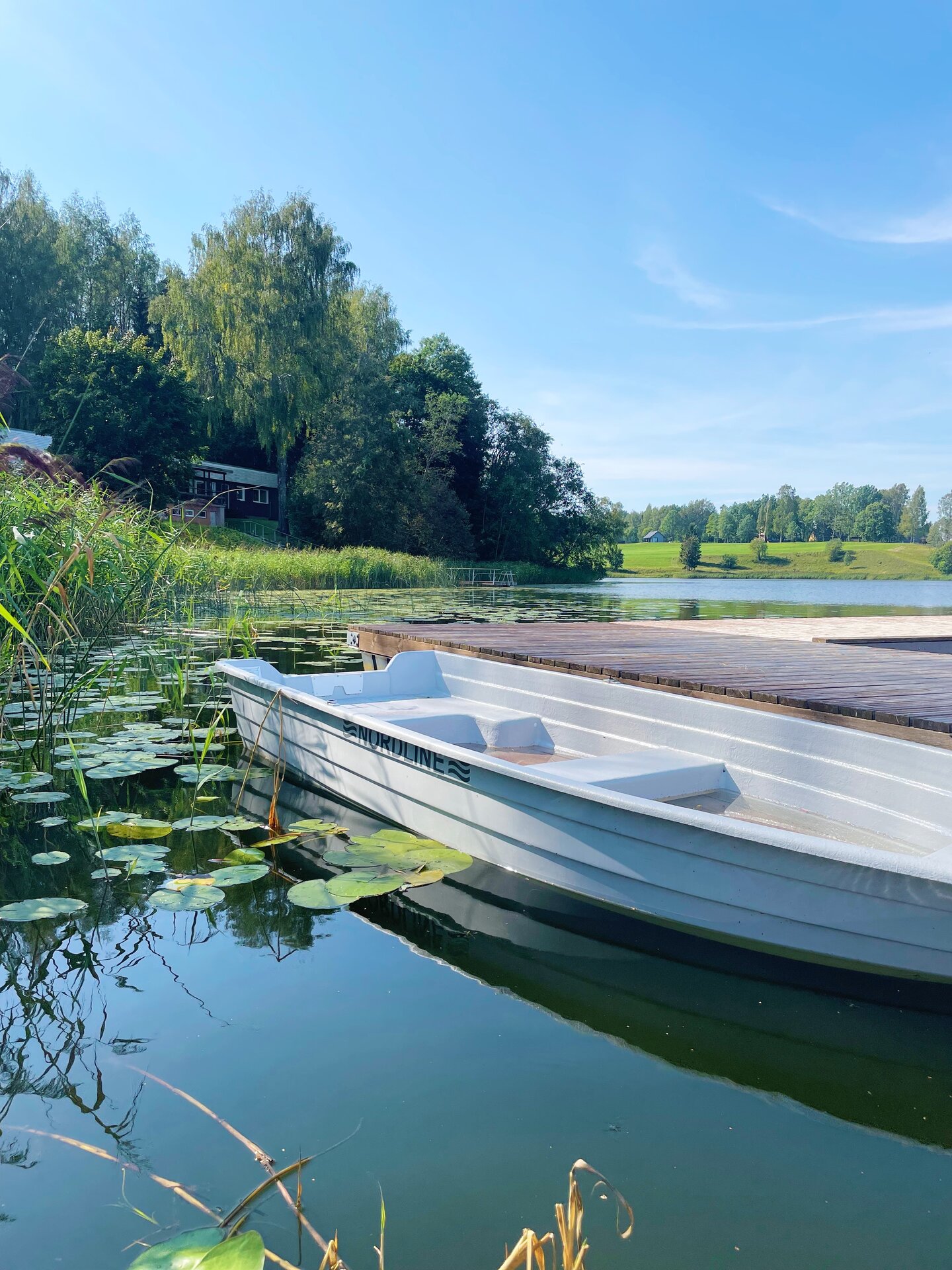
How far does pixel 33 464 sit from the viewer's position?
3943 millimetres

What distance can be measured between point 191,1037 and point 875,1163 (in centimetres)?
166

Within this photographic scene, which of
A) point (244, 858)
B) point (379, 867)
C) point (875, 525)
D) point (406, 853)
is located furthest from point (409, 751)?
point (875, 525)

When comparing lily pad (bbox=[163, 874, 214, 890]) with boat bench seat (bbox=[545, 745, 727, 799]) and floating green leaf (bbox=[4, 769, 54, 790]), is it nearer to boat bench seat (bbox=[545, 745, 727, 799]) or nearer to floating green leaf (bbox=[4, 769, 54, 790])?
boat bench seat (bbox=[545, 745, 727, 799])

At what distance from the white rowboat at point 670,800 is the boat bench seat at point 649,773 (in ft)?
0.04

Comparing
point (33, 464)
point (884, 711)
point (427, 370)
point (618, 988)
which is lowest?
point (618, 988)

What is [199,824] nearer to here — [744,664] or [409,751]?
[409,751]

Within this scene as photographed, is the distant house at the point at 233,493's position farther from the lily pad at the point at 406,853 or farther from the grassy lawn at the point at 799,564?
the grassy lawn at the point at 799,564

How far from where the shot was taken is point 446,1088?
206cm

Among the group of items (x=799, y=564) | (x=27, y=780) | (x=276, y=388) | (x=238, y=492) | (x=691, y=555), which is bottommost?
(x=27, y=780)

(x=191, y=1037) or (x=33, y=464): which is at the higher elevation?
(x=33, y=464)

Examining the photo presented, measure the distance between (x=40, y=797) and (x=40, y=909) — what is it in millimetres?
1261

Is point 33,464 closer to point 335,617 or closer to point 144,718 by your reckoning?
point 144,718

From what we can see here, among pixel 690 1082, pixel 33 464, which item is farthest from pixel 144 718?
pixel 690 1082

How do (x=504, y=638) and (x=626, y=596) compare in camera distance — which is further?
(x=626, y=596)
